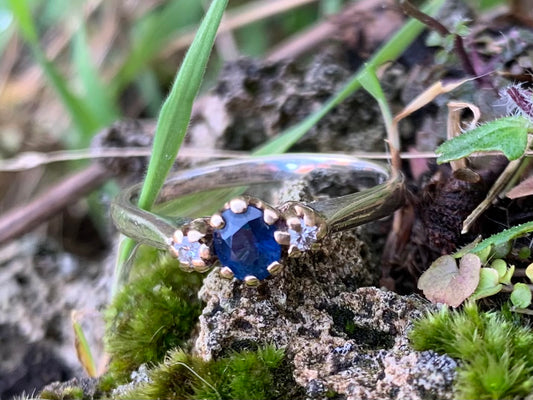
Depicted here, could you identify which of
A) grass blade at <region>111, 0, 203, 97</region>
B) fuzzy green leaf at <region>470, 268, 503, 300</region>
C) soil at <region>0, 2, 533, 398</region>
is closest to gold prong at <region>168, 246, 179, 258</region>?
soil at <region>0, 2, 533, 398</region>

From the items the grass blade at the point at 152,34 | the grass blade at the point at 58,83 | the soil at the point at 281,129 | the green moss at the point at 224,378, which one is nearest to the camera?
the green moss at the point at 224,378

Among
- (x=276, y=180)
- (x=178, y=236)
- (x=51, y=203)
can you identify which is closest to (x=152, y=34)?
(x=51, y=203)

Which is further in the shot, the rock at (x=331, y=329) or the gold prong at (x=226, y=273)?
the gold prong at (x=226, y=273)

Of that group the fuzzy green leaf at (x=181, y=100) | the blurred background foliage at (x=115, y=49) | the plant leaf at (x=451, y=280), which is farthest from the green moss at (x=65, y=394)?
the blurred background foliage at (x=115, y=49)

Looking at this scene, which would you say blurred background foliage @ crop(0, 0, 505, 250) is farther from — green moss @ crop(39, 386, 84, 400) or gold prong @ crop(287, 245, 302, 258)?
gold prong @ crop(287, 245, 302, 258)

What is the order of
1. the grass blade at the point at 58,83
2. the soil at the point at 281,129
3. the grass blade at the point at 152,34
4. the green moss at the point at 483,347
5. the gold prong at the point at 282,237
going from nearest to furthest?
the green moss at the point at 483,347, the gold prong at the point at 282,237, the soil at the point at 281,129, the grass blade at the point at 58,83, the grass blade at the point at 152,34

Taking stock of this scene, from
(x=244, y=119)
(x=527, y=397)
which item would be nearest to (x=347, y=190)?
(x=244, y=119)

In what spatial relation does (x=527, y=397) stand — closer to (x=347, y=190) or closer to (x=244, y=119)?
(x=347, y=190)

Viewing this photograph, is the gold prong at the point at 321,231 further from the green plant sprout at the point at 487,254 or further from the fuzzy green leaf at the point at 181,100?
the fuzzy green leaf at the point at 181,100
